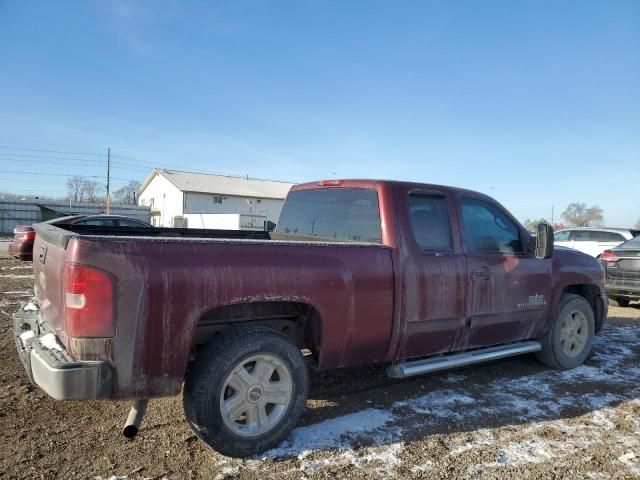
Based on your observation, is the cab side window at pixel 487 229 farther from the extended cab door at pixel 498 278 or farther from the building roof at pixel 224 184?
the building roof at pixel 224 184

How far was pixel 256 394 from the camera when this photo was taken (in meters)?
3.18

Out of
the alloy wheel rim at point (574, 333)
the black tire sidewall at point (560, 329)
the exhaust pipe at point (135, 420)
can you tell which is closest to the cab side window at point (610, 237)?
the black tire sidewall at point (560, 329)

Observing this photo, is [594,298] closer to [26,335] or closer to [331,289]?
[331,289]

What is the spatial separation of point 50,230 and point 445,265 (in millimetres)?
2999

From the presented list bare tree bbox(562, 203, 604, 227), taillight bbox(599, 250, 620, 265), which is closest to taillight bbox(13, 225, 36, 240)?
taillight bbox(599, 250, 620, 265)

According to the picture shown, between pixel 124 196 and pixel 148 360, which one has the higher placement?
pixel 124 196

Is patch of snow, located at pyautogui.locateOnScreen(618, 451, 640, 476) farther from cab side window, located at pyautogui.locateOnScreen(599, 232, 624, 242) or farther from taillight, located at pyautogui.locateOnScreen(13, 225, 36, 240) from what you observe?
taillight, located at pyautogui.locateOnScreen(13, 225, 36, 240)

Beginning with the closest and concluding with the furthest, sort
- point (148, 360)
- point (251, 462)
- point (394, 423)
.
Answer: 1. point (148, 360)
2. point (251, 462)
3. point (394, 423)

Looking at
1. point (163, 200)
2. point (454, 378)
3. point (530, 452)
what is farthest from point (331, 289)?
point (163, 200)

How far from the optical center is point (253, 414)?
319cm

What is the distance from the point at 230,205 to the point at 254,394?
45540mm

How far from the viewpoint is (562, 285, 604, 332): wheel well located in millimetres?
5641

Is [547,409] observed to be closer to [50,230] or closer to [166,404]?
[166,404]

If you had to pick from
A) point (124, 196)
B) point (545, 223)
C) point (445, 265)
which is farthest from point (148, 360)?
point (124, 196)
